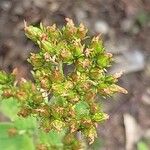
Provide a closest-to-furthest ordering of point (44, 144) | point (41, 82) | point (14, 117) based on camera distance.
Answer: point (41, 82), point (44, 144), point (14, 117)

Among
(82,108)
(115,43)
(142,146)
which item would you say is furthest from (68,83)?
(115,43)

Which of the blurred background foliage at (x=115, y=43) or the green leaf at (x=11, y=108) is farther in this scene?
the blurred background foliage at (x=115, y=43)

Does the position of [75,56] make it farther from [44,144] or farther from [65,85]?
[44,144]

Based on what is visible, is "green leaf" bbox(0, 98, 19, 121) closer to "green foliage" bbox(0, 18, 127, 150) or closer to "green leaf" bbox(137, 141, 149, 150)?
"green foliage" bbox(0, 18, 127, 150)

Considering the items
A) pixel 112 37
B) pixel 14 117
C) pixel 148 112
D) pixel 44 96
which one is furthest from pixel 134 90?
pixel 44 96

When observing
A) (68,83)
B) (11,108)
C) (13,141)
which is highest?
(11,108)

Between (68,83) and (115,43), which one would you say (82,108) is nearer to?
(68,83)

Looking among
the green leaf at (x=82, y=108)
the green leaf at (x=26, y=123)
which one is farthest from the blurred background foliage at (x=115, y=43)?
the green leaf at (x=82, y=108)

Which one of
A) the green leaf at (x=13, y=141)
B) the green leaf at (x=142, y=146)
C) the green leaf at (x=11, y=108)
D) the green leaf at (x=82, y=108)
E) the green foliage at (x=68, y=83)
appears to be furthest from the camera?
the green leaf at (x=142, y=146)

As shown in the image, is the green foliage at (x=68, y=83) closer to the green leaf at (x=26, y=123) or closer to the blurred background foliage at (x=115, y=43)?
the green leaf at (x=26, y=123)
